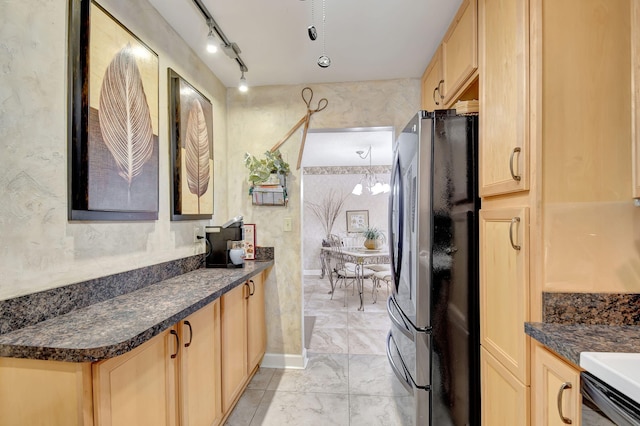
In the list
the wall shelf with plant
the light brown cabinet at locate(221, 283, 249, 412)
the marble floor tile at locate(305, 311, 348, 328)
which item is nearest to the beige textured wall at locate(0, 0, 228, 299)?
the light brown cabinet at locate(221, 283, 249, 412)

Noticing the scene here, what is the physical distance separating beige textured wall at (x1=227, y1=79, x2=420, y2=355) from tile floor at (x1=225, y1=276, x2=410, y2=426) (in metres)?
0.28

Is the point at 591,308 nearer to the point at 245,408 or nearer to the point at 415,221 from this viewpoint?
the point at 415,221

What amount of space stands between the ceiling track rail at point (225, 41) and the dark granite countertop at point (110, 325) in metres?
1.50

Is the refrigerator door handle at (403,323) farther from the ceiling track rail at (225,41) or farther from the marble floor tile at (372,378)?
the ceiling track rail at (225,41)

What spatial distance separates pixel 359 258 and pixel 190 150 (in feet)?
9.92

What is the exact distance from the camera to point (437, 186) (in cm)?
136

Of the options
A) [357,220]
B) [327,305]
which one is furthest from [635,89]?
[357,220]

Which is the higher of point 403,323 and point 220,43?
point 220,43

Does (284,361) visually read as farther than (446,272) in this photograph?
Yes

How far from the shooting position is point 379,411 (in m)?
1.84

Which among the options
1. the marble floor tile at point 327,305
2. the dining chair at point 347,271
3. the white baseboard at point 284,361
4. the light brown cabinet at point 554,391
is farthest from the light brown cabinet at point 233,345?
the dining chair at point 347,271

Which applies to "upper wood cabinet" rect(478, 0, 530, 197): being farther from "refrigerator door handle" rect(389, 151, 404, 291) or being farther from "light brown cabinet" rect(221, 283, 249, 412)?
"light brown cabinet" rect(221, 283, 249, 412)

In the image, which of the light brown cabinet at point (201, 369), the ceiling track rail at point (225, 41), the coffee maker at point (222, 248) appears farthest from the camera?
the coffee maker at point (222, 248)

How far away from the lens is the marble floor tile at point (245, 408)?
174 centimetres
